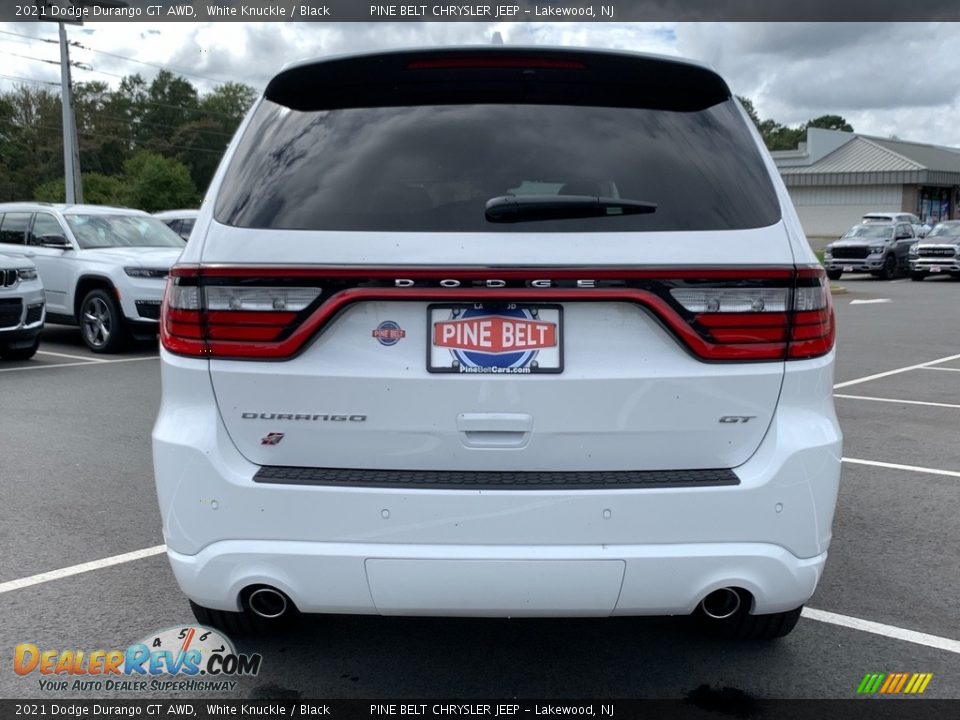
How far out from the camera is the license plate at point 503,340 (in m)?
2.72

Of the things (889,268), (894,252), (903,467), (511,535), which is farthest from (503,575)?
(894,252)

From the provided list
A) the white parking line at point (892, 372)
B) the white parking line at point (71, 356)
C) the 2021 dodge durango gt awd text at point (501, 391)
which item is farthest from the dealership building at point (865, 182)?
the 2021 dodge durango gt awd text at point (501, 391)

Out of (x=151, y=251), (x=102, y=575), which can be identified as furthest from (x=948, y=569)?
(x=151, y=251)

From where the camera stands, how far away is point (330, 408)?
2.76 metres

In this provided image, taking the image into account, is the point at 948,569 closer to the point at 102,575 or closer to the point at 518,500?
the point at 518,500

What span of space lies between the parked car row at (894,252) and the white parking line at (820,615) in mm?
28871

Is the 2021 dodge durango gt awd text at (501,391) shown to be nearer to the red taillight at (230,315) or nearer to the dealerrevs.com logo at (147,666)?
the red taillight at (230,315)

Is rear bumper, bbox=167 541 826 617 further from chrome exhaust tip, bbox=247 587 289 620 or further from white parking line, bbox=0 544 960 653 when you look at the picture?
white parking line, bbox=0 544 960 653

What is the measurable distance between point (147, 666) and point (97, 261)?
9899 millimetres

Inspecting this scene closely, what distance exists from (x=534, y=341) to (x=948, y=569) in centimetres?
277

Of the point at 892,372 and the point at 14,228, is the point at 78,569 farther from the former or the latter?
the point at 14,228

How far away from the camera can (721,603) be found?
3.00 metres

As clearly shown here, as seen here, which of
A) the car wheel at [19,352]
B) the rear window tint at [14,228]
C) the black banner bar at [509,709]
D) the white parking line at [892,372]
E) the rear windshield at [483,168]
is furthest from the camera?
the rear window tint at [14,228]

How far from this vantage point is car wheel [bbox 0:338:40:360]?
11.4 metres
